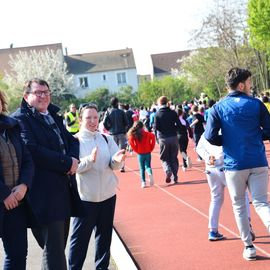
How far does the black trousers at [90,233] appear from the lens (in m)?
6.31

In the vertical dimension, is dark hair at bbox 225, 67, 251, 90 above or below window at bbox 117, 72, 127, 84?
above

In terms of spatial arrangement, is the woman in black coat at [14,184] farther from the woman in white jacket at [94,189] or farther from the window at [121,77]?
the window at [121,77]

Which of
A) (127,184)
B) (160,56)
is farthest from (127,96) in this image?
(127,184)

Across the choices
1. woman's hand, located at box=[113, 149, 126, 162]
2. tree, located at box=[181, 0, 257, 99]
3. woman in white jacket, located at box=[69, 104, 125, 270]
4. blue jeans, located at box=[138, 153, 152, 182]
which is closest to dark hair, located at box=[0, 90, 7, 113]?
woman in white jacket, located at box=[69, 104, 125, 270]

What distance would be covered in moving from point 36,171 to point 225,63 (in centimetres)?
4640

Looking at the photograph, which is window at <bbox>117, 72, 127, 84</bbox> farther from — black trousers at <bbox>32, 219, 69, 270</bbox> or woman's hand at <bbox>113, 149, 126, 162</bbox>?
black trousers at <bbox>32, 219, 69, 270</bbox>

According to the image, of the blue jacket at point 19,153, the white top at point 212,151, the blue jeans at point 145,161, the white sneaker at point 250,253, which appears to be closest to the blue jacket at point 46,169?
the blue jacket at point 19,153

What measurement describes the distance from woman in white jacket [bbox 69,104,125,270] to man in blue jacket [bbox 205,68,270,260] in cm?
112

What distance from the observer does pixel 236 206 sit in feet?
22.1

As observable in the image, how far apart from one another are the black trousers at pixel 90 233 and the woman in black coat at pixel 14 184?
1.22 metres

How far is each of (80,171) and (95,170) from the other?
16 cm

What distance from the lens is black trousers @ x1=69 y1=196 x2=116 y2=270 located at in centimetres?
631

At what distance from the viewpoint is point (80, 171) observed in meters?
6.36

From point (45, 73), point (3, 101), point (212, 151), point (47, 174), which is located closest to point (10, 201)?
point (47, 174)
